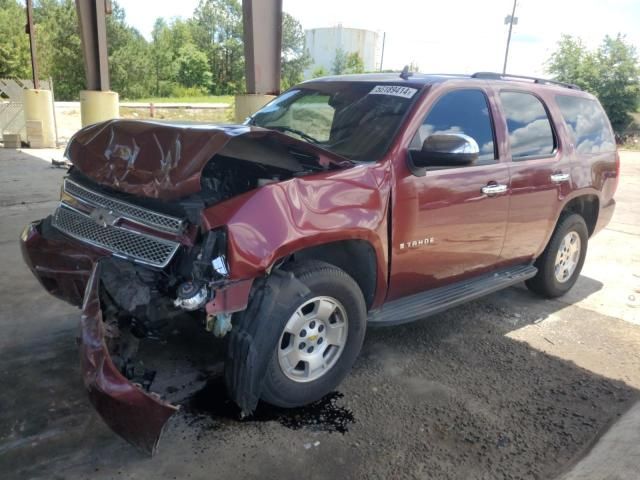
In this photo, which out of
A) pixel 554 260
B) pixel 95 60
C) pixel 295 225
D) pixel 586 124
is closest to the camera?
pixel 295 225

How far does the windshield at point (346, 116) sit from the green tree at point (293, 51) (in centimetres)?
6306

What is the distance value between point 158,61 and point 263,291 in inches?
2536

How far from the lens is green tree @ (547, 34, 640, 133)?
1428 inches

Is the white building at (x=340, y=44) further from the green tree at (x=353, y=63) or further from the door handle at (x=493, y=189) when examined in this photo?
the door handle at (x=493, y=189)

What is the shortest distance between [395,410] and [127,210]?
200 centimetres

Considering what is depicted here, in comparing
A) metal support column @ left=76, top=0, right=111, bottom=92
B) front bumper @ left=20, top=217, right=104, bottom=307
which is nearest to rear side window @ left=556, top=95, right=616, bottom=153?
front bumper @ left=20, top=217, right=104, bottom=307

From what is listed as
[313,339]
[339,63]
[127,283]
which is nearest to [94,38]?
[127,283]

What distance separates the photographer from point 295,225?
2852 mm

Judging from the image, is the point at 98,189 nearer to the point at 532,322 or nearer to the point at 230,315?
the point at 230,315

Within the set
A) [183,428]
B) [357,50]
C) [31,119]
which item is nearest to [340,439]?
[183,428]

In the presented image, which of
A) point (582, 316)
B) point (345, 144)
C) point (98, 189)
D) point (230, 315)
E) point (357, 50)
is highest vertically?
point (357, 50)

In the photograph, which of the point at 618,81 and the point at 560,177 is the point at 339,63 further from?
the point at 560,177

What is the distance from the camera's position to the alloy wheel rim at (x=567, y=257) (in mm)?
5203

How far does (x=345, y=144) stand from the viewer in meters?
3.68
